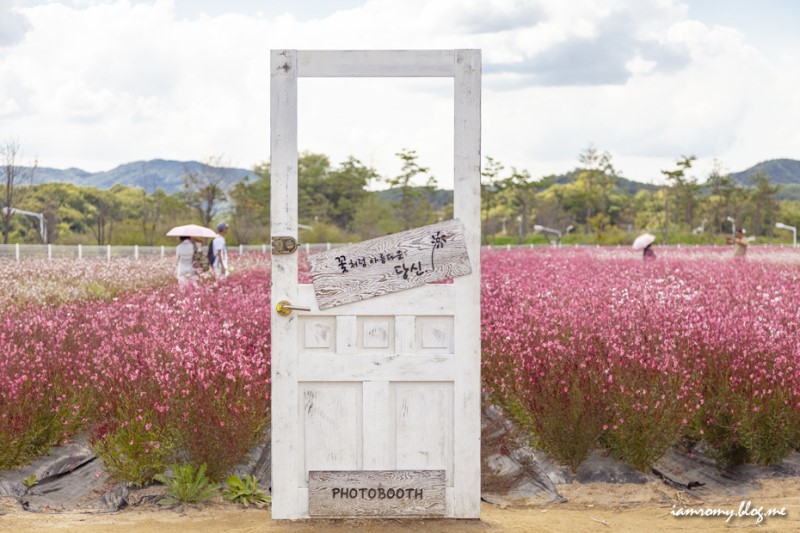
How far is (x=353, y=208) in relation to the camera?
57.9 m

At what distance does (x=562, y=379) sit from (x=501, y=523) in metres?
1.44

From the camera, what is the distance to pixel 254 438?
257 inches

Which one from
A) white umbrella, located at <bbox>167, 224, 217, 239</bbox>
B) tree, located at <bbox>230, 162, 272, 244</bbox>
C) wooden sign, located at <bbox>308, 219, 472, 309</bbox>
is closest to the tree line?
tree, located at <bbox>230, 162, 272, 244</bbox>

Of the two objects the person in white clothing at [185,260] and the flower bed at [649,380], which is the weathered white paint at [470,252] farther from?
the person in white clothing at [185,260]

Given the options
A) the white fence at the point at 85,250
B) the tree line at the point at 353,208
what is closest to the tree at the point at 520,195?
the tree line at the point at 353,208

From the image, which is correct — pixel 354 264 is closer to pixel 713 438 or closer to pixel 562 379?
pixel 562 379

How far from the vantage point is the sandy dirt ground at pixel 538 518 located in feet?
17.5

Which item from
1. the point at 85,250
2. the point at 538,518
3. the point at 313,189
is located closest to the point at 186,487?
the point at 538,518

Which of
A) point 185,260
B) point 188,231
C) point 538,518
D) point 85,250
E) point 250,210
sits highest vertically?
point 250,210

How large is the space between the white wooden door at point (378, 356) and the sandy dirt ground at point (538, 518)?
18 cm

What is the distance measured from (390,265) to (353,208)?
52.9 metres

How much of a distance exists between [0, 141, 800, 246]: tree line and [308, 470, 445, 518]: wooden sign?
26.7 metres

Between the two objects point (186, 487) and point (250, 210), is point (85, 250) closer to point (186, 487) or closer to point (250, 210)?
point (250, 210)

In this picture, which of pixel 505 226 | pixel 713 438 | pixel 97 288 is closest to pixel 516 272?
pixel 97 288
